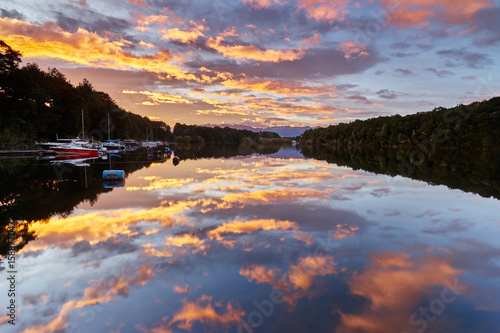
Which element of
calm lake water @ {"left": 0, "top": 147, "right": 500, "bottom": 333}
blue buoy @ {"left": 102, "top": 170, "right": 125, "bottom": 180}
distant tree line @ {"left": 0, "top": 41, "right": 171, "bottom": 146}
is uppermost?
distant tree line @ {"left": 0, "top": 41, "right": 171, "bottom": 146}

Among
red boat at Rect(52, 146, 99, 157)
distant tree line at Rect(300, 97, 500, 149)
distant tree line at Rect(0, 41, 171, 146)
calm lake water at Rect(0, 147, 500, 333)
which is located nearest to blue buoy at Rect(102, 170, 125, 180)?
calm lake water at Rect(0, 147, 500, 333)

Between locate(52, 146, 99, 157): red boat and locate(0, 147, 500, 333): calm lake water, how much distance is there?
143 feet

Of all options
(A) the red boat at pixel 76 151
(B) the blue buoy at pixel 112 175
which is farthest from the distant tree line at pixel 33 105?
(B) the blue buoy at pixel 112 175

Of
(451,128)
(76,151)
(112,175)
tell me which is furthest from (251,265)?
(451,128)

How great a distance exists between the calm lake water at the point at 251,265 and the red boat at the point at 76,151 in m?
43.5

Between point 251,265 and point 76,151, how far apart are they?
63.3m

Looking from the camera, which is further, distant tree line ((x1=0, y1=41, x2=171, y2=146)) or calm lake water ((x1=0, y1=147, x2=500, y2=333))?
distant tree line ((x1=0, y1=41, x2=171, y2=146))

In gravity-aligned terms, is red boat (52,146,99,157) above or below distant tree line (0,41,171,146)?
below

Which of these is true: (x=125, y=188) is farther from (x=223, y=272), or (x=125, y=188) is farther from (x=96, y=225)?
(x=223, y=272)

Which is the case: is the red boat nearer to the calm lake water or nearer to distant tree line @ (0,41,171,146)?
distant tree line @ (0,41,171,146)

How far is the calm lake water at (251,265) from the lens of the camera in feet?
25.0

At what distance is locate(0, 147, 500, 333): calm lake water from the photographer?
763cm

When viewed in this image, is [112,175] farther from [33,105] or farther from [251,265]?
[33,105]

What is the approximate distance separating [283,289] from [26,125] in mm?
87309
